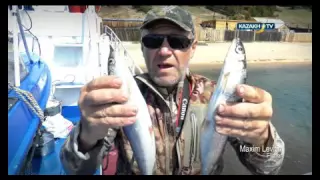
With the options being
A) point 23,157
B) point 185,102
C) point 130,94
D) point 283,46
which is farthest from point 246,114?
point 283,46

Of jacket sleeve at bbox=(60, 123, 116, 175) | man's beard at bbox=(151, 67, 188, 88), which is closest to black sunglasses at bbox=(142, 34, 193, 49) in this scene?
man's beard at bbox=(151, 67, 188, 88)

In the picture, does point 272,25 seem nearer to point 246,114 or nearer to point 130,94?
point 246,114

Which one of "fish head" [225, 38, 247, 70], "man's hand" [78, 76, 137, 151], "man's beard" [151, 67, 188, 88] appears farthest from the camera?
"man's beard" [151, 67, 188, 88]

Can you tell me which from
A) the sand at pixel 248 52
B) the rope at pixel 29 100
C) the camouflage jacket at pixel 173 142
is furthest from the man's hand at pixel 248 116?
the rope at pixel 29 100

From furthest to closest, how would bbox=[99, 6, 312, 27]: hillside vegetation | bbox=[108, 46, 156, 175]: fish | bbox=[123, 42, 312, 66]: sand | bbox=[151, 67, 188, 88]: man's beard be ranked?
bbox=[123, 42, 312, 66]: sand < bbox=[99, 6, 312, 27]: hillside vegetation < bbox=[151, 67, 188, 88]: man's beard < bbox=[108, 46, 156, 175]: fish

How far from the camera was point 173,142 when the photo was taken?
1.83m

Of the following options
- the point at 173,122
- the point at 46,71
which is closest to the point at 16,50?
the point at 46,71

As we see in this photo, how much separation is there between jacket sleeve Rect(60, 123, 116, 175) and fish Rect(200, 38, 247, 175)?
1.84ft

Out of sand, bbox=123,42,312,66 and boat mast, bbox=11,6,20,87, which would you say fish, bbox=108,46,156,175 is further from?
Answer: boat mast, bbox=11,6,20,87

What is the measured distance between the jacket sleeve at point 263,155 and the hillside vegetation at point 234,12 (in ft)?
3.06

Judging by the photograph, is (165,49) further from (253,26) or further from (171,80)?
(253,26)

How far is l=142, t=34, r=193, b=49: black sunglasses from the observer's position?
1.79 m

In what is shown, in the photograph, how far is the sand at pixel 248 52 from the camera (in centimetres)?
239
